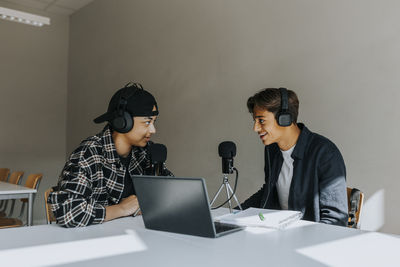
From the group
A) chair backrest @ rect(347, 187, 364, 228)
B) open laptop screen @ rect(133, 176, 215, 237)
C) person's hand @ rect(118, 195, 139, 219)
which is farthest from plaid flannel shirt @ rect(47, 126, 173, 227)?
chair backrest @ rect(347, 187, 364, 228)

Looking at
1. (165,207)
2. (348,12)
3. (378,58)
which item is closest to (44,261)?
(165,207)

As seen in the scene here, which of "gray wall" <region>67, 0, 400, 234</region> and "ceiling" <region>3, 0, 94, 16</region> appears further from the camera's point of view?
"ceiling" <region>3, 0, 94, 16</region>

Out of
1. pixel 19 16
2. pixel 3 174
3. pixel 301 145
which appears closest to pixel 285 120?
pixel 301 145

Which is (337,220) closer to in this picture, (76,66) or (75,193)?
(75,193)

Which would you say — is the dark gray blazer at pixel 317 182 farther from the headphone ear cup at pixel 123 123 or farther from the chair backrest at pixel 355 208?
the headphone ear cup at pixel 123 123

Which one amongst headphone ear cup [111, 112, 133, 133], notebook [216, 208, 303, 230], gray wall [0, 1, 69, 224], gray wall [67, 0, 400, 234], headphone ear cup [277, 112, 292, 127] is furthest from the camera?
gray wall [0, 1, 69, 224]

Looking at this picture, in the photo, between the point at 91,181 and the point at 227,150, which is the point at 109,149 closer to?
the point at 91,181

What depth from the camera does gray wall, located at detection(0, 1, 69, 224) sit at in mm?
5367

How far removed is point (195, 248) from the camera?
3.44ft

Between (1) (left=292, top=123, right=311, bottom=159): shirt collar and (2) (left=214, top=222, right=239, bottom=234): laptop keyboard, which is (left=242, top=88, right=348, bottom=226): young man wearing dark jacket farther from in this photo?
(2) (left=214, top=222, right=239, bottom=234): laptop keyboard

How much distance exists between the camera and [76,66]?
5.76 meters

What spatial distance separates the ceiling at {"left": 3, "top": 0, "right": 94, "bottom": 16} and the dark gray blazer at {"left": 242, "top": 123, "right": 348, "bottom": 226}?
4.75 meters

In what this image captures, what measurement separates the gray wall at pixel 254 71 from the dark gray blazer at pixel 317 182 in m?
0.70

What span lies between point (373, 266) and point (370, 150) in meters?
1.60
